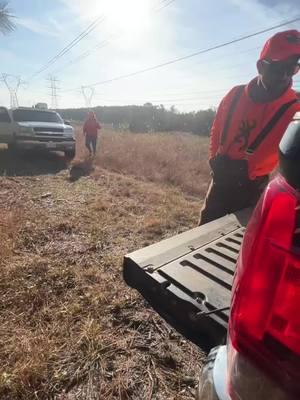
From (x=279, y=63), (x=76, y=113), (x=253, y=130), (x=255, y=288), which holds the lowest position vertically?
(x=76, y=113)

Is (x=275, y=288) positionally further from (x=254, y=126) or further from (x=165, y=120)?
(x=165, y=120)

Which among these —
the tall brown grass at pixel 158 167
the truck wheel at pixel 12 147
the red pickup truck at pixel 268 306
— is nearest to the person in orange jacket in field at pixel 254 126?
the red pickup truck at pixel 268 306

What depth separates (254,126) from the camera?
176 centimetres

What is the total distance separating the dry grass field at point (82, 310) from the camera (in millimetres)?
1477

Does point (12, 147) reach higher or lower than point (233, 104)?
lower

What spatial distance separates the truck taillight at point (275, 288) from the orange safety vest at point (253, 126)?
1.24 meters

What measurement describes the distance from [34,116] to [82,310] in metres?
8.93

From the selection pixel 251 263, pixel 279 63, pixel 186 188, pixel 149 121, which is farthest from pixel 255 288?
pixel 149 121

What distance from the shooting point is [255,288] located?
566mm

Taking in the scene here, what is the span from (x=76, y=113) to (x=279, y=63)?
67.9 m

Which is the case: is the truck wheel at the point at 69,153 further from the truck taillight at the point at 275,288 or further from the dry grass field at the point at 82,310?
the truck taillight at the point at 275,288

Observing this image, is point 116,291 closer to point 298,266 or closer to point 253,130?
Result: point 253,130

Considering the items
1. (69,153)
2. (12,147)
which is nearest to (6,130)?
(12,147)

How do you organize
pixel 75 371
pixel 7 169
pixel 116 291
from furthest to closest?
pixel 7 169
pixel 116 291
pixel 75 371
